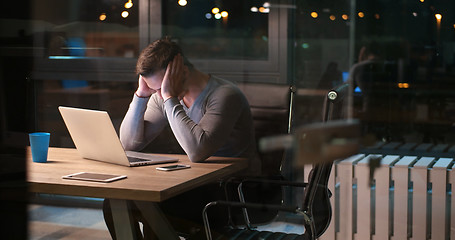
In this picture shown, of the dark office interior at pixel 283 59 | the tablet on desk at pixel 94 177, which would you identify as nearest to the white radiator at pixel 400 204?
the dark office interior at pixel 283 59

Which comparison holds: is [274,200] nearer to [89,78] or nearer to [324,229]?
[324,229]

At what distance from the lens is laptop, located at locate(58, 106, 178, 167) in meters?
1.74

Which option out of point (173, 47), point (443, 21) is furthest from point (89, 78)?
point (443, 21)

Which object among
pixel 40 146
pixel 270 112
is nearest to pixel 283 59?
pixel 270 112

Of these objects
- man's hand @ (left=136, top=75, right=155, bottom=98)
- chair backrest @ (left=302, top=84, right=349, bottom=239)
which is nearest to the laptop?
man's hand @ (left=136, top=75, right=155, bottom=98)

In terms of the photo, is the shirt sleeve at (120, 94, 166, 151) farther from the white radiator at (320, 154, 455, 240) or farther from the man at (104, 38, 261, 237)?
the white radiator at (320, 154, 455, 240)

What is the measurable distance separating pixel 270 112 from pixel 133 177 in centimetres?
42

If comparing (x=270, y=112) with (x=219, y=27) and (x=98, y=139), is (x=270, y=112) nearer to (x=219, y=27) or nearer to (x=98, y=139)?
(x=219, y=27)

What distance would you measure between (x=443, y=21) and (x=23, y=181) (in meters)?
1.31

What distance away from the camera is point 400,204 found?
5.99 feet

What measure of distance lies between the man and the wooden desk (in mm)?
33

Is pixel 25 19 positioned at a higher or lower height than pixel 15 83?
higher

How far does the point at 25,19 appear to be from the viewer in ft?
6.13

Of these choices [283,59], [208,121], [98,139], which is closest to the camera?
[283,59]
